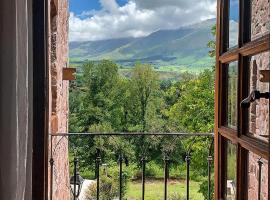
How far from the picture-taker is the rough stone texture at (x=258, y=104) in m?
1.31

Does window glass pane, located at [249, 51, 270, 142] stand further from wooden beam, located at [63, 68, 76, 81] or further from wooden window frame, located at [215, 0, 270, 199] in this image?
wooden beam, located at [63, 68, 76, 81]

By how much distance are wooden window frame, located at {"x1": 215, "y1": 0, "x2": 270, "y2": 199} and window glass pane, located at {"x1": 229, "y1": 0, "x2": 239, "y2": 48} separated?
45mm

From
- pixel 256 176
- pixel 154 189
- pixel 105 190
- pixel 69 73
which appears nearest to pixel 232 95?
pixel 256 176

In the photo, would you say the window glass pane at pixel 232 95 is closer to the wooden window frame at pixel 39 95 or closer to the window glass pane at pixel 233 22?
the window glass pane at pixel 233 22

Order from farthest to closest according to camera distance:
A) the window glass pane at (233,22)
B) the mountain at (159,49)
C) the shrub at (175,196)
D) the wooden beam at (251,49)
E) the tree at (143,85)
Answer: the mountain at (159,49) → the tree at (143,85) → the shrub at (175,196) → the window glass pane at (233,22) → the wooden beam at (251,49)

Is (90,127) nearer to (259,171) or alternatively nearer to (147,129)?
(147,129)

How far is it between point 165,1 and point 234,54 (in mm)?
9705

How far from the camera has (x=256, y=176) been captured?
1498 millimetres

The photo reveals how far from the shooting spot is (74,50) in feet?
32.7

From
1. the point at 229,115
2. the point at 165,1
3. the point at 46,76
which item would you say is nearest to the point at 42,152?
the point at 46,76

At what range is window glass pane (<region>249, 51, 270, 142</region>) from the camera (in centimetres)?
130

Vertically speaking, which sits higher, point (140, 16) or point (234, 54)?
point (140, 16)

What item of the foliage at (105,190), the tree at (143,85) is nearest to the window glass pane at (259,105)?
the foliage at (105,190)

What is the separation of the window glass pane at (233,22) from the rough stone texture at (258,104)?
0.76 ft
